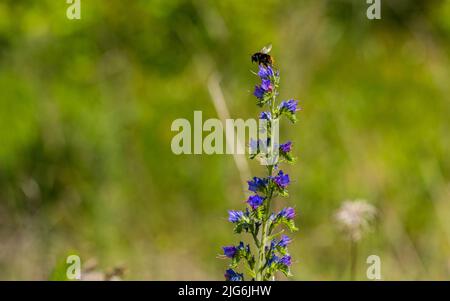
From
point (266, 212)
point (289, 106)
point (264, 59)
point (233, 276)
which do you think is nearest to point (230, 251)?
point (233, 276)

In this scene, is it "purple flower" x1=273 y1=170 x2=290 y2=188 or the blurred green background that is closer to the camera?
"purple flower" x1=273 y1=170 x2=290 y2=188

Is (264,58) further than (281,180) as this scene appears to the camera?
Yes

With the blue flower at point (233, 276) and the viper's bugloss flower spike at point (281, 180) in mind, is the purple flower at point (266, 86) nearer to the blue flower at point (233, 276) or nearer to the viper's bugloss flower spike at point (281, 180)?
the viper's bugloss flower spike at point (281, 180)

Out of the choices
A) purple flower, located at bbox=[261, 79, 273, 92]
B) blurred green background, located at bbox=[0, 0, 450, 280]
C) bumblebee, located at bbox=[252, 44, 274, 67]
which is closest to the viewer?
purple flower, located at bbox=[261, 79, 273, 92]

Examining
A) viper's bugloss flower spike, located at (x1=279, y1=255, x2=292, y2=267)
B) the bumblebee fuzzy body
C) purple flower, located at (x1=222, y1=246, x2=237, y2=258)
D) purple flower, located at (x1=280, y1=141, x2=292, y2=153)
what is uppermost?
the bumblebee fuzzy body

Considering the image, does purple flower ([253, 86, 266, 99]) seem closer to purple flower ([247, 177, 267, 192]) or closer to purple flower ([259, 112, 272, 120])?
purple flower ([259, 112, 272, 120])

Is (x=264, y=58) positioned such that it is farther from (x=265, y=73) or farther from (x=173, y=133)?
(x=173, y=133)

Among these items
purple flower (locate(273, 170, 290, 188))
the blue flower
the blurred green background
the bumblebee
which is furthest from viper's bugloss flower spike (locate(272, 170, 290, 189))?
the blurred green background

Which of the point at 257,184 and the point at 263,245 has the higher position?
the point at 257,184

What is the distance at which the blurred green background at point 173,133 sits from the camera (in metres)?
5.24

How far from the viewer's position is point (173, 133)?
8117 millimetres

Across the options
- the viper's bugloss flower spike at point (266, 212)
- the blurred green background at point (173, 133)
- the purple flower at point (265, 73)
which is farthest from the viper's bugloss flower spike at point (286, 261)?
the blurred green background at point (173, 133)

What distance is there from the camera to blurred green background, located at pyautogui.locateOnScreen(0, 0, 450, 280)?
524 centimetres
